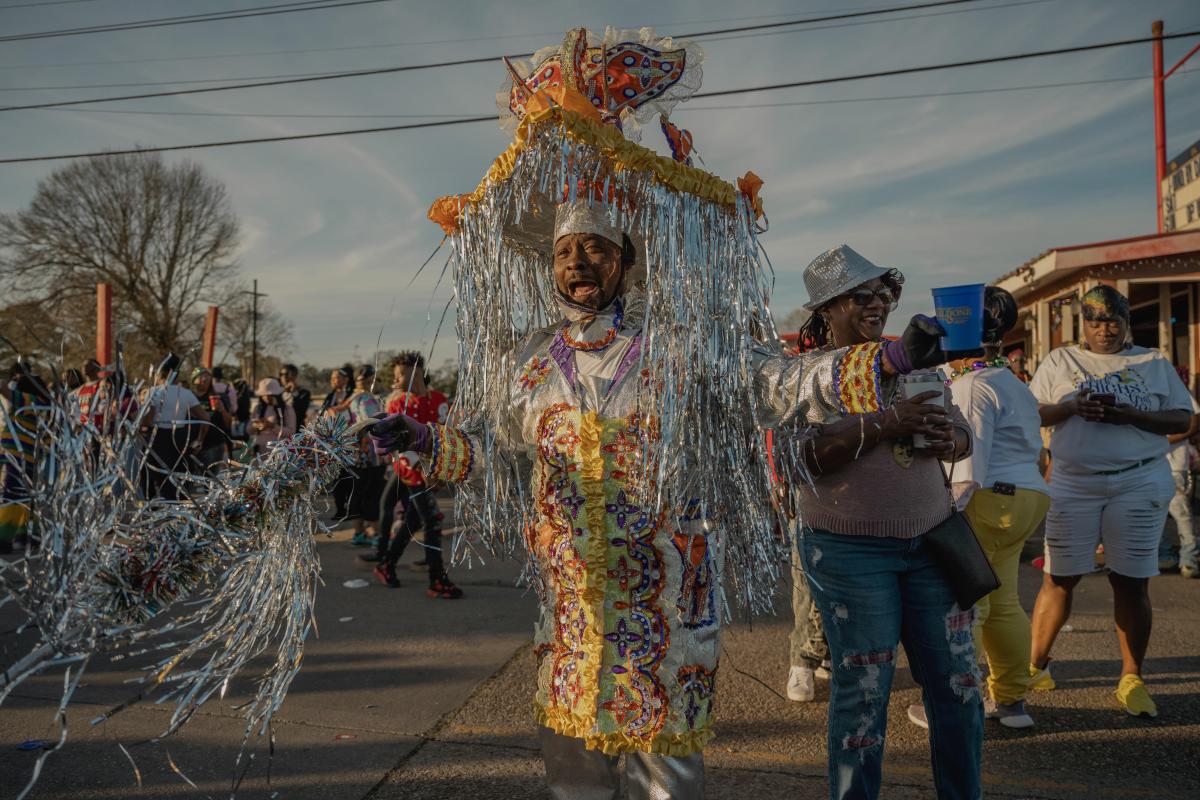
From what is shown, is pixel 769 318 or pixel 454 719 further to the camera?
pixel 454 719

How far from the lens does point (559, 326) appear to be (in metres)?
2.34

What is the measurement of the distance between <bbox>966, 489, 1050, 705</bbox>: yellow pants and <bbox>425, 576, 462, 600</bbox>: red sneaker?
3464 millimetres

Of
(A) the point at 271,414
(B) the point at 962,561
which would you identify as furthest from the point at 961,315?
(A) the point at 271,414

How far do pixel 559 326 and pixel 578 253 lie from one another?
27cm

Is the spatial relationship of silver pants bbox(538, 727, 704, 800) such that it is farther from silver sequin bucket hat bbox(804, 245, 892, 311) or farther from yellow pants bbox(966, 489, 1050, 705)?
yellow pants bbox(966, 489, 1050, 705)

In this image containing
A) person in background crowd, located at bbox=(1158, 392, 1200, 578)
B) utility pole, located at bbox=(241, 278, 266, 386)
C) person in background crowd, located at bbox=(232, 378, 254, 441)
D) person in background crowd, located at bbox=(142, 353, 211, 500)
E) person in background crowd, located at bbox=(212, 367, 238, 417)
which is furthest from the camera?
utility pole, located at bbox=(241, 278, 266, 386)

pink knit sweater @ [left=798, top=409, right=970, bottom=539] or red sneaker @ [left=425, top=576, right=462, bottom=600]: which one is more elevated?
pink knit sweater @ [left=798, top=409, right=970, bottom=539]

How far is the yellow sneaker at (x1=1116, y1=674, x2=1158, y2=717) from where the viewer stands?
10.8 ft

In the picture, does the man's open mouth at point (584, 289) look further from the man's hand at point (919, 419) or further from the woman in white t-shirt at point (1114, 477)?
the woman in white t-shirt at point (1114, 477)

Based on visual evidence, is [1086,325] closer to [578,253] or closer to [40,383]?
[578,253]

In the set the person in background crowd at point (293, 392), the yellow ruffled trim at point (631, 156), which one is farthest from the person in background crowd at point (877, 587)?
the person in background crowd at point (293, 392)

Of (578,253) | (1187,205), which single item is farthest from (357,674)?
(1187,205)

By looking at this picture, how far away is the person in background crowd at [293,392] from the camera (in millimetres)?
8953

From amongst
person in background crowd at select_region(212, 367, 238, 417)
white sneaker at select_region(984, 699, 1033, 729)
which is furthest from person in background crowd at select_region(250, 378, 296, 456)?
white sneaker at select_region(984, 699, 1033, 729)
